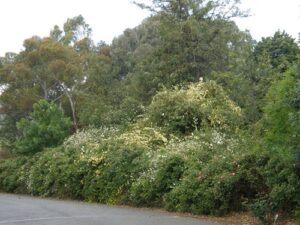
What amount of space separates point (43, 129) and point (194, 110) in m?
12.9

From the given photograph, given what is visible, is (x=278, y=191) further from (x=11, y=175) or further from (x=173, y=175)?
(x=11, y=175)

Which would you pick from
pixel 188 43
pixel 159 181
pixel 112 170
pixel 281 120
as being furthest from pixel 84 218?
pixel 188 43

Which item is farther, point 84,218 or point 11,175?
point 11,175

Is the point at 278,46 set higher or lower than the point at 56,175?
higher

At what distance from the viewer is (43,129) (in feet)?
107

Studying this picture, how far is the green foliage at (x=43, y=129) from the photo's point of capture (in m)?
32.8

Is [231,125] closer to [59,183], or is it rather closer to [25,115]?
[59,183]

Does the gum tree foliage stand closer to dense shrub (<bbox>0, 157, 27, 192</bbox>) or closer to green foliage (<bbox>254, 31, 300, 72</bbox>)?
green foliage (<bbox>254, 31, 300, 72</bbox>)

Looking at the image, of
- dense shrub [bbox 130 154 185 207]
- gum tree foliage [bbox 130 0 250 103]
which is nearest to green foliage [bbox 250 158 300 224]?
dense shrub [bbox 130 154 185 207]

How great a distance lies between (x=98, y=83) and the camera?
3822 cm

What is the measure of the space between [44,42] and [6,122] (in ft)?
28.8

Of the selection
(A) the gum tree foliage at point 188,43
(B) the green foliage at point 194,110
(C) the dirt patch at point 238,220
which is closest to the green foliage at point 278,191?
(C) the dirt patch at point 238,220

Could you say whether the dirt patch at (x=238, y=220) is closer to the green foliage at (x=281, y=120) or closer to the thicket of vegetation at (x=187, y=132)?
the thicket of vegetation at (x=187, y=132)

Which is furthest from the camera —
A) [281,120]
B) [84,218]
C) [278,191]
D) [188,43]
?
[188,43]
